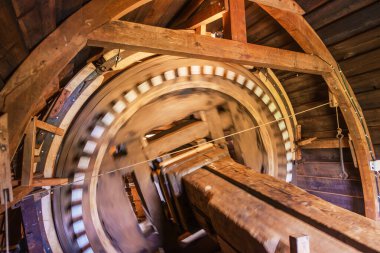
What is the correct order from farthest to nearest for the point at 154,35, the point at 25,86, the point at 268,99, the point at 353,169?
the point at 353,169, the point at 268,99, the point at 154,35, the point at 25,86

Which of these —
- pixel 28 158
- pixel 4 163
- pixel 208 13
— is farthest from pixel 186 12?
pixel 4 163

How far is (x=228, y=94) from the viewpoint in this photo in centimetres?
254

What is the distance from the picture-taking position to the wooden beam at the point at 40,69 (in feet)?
4.18

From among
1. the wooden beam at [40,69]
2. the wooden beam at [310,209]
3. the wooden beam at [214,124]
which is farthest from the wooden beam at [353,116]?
the wooden beam at [40,69]

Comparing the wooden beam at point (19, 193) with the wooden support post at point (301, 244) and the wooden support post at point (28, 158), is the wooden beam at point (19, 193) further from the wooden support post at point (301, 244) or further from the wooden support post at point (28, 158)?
the wooden support post at point (301, 244)

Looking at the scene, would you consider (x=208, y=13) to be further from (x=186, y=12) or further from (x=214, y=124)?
(x=214, y=124)

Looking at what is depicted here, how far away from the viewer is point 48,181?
1.76 metres

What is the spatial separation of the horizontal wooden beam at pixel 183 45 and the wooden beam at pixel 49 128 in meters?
0.70

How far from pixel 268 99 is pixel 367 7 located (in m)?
1.13

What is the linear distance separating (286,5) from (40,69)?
6.62ft

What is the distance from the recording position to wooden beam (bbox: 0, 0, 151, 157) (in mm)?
1273

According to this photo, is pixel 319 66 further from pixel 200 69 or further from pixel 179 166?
pixel 179 166

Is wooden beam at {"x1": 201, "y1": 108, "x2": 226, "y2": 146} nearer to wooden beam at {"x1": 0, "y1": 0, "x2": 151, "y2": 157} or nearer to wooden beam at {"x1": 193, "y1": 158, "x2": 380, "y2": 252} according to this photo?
wooden beam at {"x1": 193, "y1": 158, "x2": 380, "y2": 252}

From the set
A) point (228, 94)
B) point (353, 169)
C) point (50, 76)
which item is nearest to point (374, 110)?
point (353, 169)
